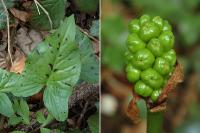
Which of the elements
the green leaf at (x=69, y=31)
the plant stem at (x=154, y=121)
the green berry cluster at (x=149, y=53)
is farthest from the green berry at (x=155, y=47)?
the green leaf at (x=69, y=31)

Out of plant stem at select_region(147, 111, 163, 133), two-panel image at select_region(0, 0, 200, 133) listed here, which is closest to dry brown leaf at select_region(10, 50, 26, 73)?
two-panel image at select_region(0, 0, 200, 133)

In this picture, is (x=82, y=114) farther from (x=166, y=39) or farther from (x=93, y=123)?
(x=166, y=39)

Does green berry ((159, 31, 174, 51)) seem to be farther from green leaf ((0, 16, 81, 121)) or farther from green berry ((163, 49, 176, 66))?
green leaf ((0, 16, 81, 121))

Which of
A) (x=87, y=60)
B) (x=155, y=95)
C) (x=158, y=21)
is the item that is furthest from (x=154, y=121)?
(x=87, y=60)

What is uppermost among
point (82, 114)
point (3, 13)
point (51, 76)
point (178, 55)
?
point (3, 13)

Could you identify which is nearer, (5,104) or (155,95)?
(155,95)

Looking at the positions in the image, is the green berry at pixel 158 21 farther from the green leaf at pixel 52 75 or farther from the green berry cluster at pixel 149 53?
the green leaf at pixel 52 75
